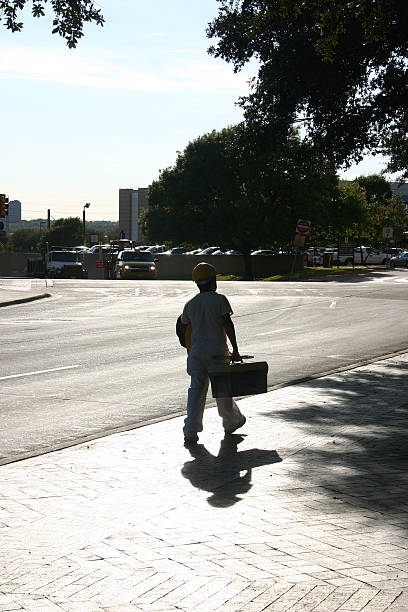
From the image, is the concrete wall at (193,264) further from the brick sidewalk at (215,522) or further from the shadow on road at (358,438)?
the brick sidewalk at (215,522)

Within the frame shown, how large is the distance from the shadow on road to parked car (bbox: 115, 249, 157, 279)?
122ft

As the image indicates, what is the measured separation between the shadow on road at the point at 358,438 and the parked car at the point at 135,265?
37.1m

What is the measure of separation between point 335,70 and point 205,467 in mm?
13685

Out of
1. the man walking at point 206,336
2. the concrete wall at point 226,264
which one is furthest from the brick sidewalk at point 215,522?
the concrete wall at point 226,264

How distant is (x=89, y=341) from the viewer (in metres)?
17.9

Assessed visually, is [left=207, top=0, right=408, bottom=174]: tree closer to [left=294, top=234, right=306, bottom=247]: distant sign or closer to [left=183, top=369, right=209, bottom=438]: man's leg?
[left=183, top=369, right=209, bottom=438]: man's leg

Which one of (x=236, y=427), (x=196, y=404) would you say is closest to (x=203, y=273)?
(x=196, y=404)

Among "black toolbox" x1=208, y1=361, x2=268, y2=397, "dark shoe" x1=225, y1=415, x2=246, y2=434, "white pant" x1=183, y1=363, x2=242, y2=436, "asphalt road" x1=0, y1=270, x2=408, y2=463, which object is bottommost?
"asphalt road" x1=0, y1=270, x2=408, y2=463

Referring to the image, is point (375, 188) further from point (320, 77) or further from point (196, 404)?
point (196, 404)

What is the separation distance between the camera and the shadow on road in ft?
21.4

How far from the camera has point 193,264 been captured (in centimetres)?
6269

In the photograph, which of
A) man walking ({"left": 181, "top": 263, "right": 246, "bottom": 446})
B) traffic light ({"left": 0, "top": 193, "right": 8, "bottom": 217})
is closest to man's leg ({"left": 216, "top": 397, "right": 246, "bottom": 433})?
man walking ({"left": 181, "top": 263, "right": 246, "bottom": 446})

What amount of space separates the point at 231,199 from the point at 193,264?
7102mm

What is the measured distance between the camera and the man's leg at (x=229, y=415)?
855cm
